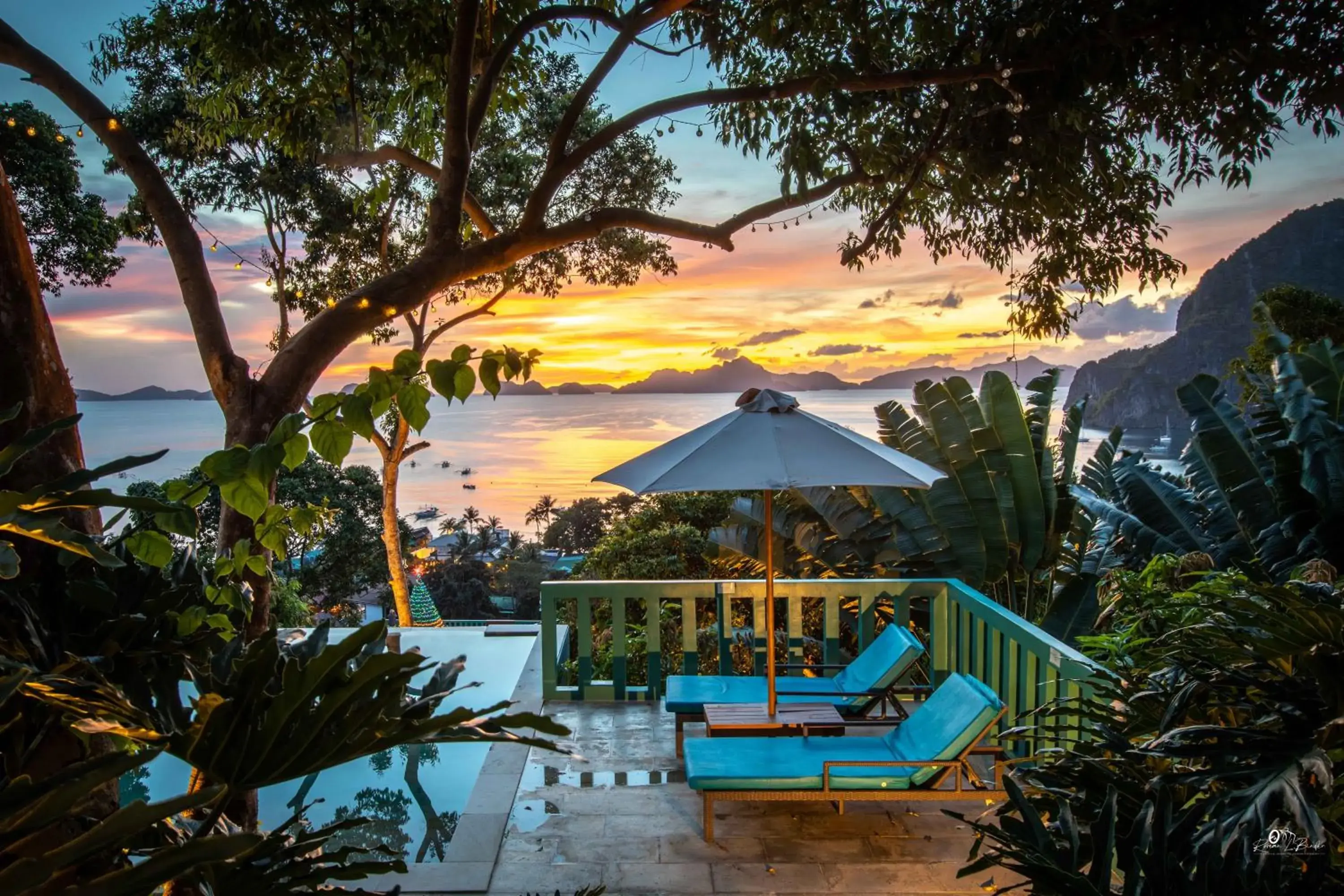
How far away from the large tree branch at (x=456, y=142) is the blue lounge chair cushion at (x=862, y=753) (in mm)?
2812

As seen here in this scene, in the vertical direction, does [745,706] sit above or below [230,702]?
below

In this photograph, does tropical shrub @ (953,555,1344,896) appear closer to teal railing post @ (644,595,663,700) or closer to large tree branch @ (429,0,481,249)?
large tree branch @ (429,0,481,249)

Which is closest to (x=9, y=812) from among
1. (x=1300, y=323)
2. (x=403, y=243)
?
(x=1300, y=323)

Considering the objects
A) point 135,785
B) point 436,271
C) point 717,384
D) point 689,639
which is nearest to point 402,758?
point 135,785

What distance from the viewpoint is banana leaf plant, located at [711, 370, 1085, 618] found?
7.32 meters

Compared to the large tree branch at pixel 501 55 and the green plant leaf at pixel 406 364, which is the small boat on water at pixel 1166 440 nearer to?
the large tree branch at pixel 501 55

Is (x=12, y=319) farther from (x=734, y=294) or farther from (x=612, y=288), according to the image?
(x=734, y=294)

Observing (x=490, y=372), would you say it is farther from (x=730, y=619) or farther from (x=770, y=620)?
(x=730, y=619)

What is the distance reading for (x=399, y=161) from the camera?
5672mm

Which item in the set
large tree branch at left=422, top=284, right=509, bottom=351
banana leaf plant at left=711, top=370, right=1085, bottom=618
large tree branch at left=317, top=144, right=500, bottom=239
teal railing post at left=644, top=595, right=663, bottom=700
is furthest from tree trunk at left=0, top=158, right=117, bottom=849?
large tree branch at left=422, top=284, right=509, bottom=351

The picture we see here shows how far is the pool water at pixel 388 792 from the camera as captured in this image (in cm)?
458

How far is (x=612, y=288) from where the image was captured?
13.1 m

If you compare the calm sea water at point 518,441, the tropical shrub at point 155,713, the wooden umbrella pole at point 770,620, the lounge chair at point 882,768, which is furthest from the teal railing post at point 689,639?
the calm sea water at point 518,441

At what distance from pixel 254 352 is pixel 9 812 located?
564 inches
